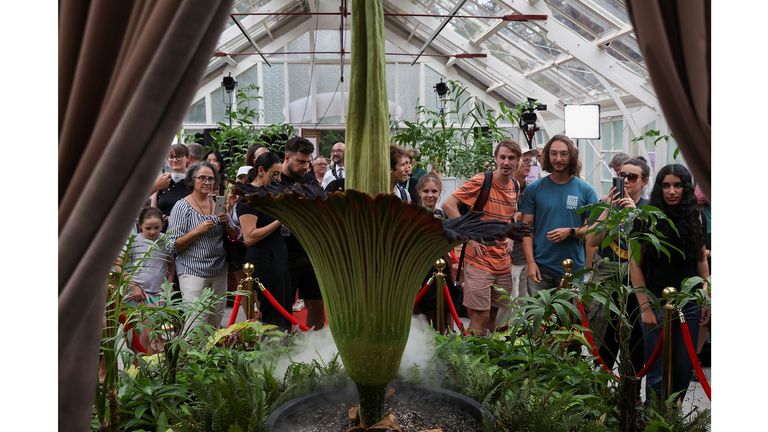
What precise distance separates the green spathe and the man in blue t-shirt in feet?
5.45

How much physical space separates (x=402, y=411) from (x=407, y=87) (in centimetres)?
1034

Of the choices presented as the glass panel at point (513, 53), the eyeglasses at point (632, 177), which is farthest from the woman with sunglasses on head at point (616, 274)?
the glass panel at point (513, 53)

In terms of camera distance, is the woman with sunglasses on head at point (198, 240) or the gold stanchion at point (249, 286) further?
the woman with sunglasses on head at point (198, 240)

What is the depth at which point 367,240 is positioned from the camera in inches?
44.6

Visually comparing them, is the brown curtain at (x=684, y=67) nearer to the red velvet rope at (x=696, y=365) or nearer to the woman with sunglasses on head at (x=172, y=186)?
the red velvet rope at (x=696, y=365)

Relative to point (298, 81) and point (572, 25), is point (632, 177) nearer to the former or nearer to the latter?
point (572, 25)

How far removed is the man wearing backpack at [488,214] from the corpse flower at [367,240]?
1547 mm

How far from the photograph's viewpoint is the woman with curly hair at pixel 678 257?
2148 millimetres

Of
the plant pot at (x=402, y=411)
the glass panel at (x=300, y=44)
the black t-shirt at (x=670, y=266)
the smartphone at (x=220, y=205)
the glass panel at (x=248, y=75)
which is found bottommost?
the plant pot at (x=402, y=411)

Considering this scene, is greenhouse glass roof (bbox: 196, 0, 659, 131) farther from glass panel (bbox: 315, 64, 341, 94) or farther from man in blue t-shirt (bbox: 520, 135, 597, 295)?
man in blue t-shirt (bbox: 520, 135, 597, 295)

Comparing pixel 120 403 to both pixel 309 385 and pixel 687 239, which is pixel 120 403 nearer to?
pixel 309 385

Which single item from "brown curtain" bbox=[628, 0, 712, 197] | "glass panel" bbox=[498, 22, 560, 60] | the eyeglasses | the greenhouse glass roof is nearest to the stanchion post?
the eyeglasses

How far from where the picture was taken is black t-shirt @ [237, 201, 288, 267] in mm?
2740

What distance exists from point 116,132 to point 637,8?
2.54 ft
